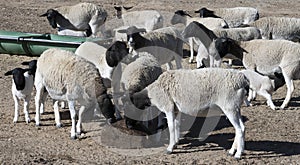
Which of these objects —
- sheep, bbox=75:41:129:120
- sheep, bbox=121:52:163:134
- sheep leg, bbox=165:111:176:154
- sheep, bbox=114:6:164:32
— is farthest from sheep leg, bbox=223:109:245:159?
sheep, bbox=114:6:164:32

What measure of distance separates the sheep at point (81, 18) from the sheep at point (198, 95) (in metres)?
9.89

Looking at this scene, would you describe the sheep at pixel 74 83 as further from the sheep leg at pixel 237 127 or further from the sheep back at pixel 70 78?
the sheep leg at pixel 237 127

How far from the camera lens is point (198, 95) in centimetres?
1067

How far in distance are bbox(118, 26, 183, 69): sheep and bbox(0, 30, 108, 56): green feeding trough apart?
278 cm

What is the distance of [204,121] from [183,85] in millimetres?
2262

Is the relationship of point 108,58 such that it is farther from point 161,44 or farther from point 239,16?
point 239,16

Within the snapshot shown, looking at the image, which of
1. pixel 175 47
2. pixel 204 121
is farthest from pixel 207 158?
pixel 175 47

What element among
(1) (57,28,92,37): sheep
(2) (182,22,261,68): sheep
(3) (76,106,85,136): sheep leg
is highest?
(2) (182,22,261,68): sheep

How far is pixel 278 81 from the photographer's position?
47.2 ft

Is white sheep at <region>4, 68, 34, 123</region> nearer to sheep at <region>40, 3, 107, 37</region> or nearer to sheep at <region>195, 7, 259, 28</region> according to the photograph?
sheep at <region>40, 3, 107, 37</region>

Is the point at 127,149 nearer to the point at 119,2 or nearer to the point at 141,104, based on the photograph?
the point at 141,104

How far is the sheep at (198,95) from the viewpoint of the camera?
1059 centimetres

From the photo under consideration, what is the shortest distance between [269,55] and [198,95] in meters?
4.01

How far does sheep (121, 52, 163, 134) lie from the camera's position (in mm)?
11016
